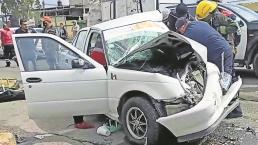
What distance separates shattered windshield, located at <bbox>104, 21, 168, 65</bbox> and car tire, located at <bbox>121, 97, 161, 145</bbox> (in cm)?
79

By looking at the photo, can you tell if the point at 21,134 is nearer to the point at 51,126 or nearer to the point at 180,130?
the point at 51,126

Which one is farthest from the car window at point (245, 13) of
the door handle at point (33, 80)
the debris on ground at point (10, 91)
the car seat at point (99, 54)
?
the door handle at point (33, 80)

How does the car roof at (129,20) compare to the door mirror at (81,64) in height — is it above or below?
above

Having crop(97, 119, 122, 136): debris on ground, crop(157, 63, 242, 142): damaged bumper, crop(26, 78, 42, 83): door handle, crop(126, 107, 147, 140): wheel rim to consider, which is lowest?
crop(97, 119, 122, 136): debris on ground

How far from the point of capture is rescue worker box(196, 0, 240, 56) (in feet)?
22.8

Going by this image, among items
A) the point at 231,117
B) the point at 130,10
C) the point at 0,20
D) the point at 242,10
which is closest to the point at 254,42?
the point at 242,10

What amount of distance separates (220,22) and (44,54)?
13.0ft

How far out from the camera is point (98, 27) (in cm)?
673

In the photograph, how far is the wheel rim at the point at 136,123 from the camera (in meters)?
5.50

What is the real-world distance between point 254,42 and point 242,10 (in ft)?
3.33

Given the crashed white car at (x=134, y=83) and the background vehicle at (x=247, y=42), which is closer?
the crashed white car at (x=134, y=83)

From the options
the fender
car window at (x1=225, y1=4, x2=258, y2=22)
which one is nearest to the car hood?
the fender

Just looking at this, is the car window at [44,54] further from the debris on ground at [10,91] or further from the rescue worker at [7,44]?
the rescue worker at [7,44]

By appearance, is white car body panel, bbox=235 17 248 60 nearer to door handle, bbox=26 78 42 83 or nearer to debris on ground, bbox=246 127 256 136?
debris on ground, bbox=246 127 256 136
